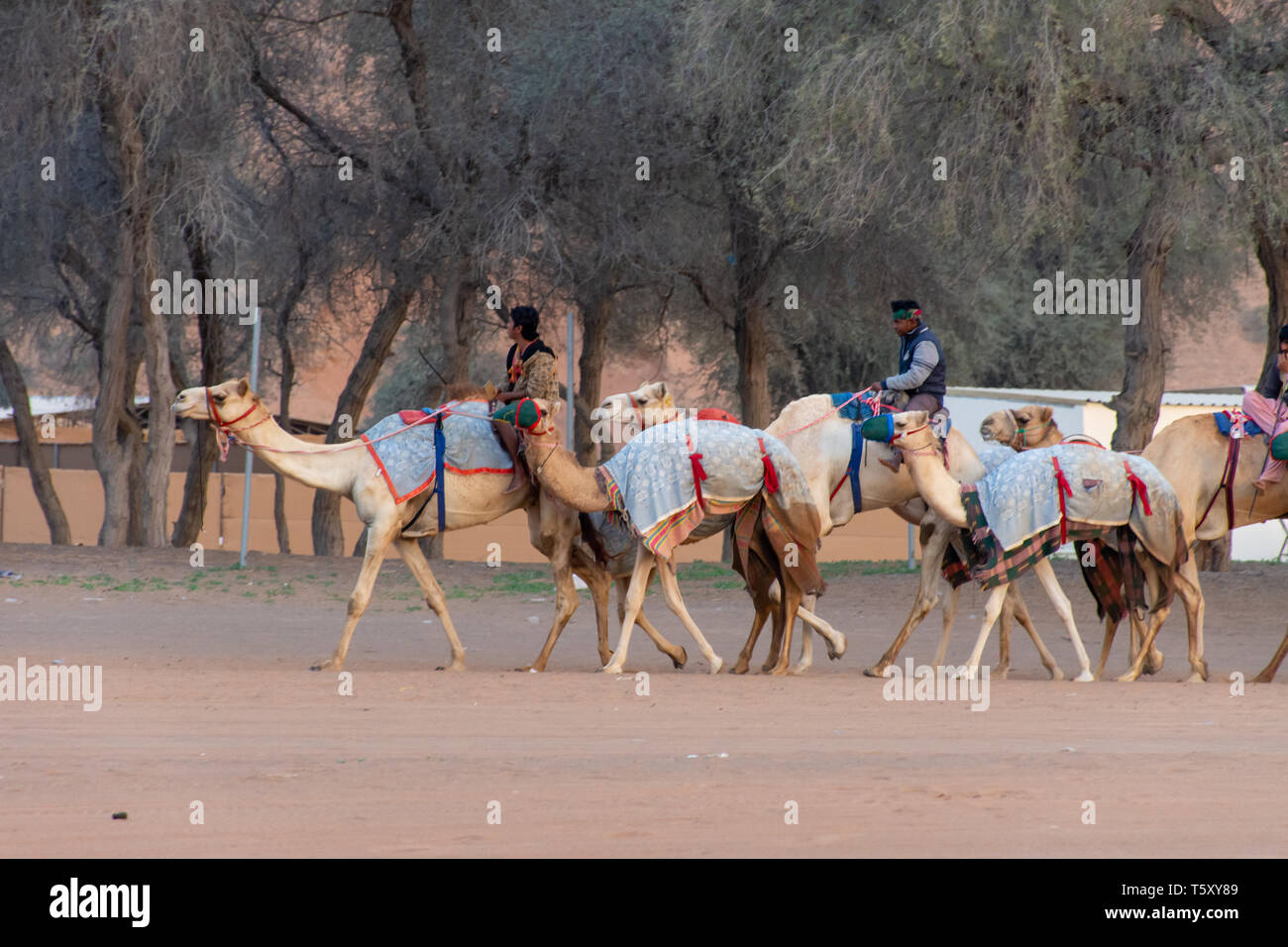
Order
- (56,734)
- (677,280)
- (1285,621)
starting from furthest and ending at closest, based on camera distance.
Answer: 1. (677,280)
2. (1285,621)
3. (56,734)

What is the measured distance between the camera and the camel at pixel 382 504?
38.2ft

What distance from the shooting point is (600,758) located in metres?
8.13

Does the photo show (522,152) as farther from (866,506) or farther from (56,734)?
(56,734)

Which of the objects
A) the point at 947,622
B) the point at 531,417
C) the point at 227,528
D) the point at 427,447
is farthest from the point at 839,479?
the point at 227,528

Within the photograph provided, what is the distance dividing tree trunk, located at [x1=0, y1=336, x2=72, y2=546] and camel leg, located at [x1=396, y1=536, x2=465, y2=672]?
59.2ft

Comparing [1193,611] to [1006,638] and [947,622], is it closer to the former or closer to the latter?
[1006,638]

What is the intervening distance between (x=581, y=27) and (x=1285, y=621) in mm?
10679

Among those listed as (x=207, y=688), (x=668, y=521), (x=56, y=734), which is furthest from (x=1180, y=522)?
(x=56, y=734)

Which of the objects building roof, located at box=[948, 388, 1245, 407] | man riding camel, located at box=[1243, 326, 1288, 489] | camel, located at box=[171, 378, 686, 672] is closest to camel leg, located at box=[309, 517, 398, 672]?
camel, located at box=[171, 378, 686, 672]

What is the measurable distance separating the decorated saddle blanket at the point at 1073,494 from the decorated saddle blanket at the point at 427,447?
138 inches

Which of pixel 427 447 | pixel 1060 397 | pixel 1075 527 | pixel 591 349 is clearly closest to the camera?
pixel 1075 527

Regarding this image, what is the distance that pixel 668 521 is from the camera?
11.5 meters

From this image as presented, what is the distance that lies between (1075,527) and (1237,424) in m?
1.73
